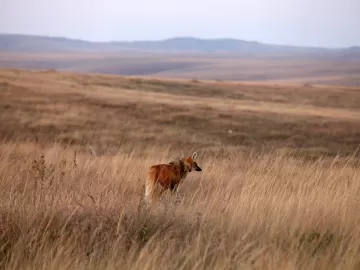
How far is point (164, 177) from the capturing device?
5.92 meters

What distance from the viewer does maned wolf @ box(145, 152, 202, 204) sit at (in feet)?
18.9

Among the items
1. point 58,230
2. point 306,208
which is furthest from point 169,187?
point 58,230

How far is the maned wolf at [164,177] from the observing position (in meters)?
5.75

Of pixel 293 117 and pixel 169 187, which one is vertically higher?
pixel 169 187

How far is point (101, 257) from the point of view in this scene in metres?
3.55

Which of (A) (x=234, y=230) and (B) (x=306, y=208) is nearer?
(A) (x=234, y=230)

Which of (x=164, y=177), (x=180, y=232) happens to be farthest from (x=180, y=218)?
(x=164, y=177)

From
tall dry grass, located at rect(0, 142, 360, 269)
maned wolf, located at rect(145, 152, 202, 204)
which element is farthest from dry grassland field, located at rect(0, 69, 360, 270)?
maned wolf, located at rect(145, 152, 202, 204)

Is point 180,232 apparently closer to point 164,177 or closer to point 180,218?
point 180,218

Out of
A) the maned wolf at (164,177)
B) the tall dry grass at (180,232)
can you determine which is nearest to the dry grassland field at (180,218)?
the tall dry grass at (180,232)

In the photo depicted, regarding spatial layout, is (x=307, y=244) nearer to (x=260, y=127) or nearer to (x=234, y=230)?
(x=234, y=230)

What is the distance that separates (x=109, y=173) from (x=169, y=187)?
1.14 metres

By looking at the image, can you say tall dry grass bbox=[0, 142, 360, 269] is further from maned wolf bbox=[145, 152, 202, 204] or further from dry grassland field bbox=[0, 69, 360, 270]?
maned wolf bbox=[145, 152, 202, 204]

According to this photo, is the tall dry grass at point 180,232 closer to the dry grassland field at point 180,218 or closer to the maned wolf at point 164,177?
the dry grassland field at point 180,218
